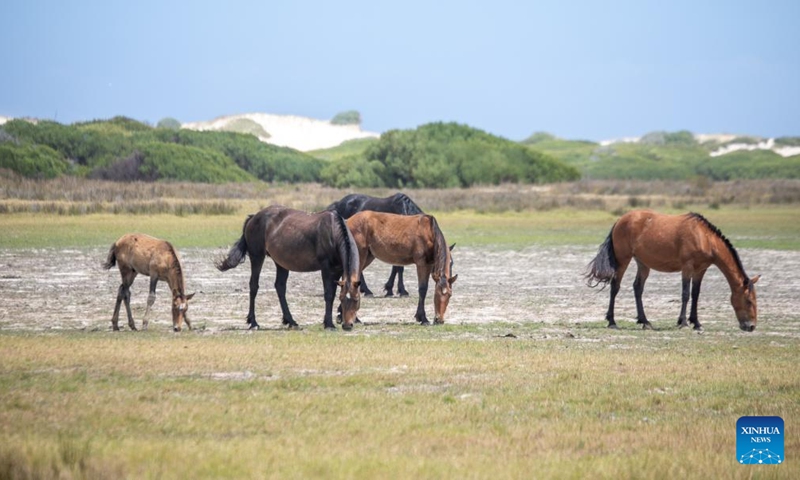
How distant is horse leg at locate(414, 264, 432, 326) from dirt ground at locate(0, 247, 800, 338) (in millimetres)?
626

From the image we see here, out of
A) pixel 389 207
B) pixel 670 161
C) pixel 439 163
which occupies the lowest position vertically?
pixel 389 207

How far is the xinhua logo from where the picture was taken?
9.18 meters

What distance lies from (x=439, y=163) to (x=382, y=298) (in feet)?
225

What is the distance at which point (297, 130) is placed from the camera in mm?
148125

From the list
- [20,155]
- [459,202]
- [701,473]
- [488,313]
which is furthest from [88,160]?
[701,473]

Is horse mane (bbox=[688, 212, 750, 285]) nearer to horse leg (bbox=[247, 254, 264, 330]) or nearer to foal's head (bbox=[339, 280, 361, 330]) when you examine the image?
foal's head (bbox=[339, 280, 361, 330])

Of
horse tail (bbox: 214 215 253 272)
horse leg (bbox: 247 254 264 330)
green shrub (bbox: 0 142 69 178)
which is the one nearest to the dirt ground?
horse leg (bbox: 247 254 264 330)

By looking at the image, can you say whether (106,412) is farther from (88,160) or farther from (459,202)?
(88,160)

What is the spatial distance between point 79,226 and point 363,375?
2929 cm

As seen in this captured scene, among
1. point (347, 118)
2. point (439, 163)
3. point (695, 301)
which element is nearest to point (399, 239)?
point (695, 301)

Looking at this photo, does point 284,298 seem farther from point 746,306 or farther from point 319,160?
point 319,160

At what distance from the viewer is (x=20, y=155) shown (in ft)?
211

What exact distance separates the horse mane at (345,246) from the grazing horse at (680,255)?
174 inches

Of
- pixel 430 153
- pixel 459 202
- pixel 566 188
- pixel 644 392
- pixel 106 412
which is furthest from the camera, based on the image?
pixel 430 153
